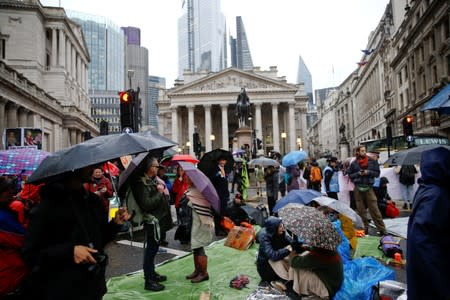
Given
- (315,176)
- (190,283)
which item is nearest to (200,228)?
(190,283)

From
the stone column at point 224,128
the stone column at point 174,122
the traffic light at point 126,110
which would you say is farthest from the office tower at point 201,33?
the traffic light at point 126,110

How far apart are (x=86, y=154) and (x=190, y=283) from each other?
2932 mm

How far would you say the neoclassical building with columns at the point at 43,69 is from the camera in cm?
2578

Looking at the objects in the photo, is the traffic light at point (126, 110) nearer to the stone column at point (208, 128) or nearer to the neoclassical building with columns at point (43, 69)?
the neoclassical building with columns at point (43, 69)

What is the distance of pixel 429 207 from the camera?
6.45 ft

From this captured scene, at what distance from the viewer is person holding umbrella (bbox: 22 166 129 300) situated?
6.94ft

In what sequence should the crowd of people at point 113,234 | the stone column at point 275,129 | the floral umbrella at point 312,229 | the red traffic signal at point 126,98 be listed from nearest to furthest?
the crowd of people at point 113,234 → the floral umbrella at point 312,229 → the red traffic signal at point 126,98 → the stone column at point 275,129

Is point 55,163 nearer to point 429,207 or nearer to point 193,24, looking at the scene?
point 429,207

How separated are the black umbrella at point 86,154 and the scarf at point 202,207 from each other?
5.39 feet

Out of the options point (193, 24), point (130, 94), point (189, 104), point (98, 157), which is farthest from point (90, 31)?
point (98, 157)

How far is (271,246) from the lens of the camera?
4082mm

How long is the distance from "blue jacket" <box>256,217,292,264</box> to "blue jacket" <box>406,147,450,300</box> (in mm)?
2064

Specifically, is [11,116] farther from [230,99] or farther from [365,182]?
[230,99]

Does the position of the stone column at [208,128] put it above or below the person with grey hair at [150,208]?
above
